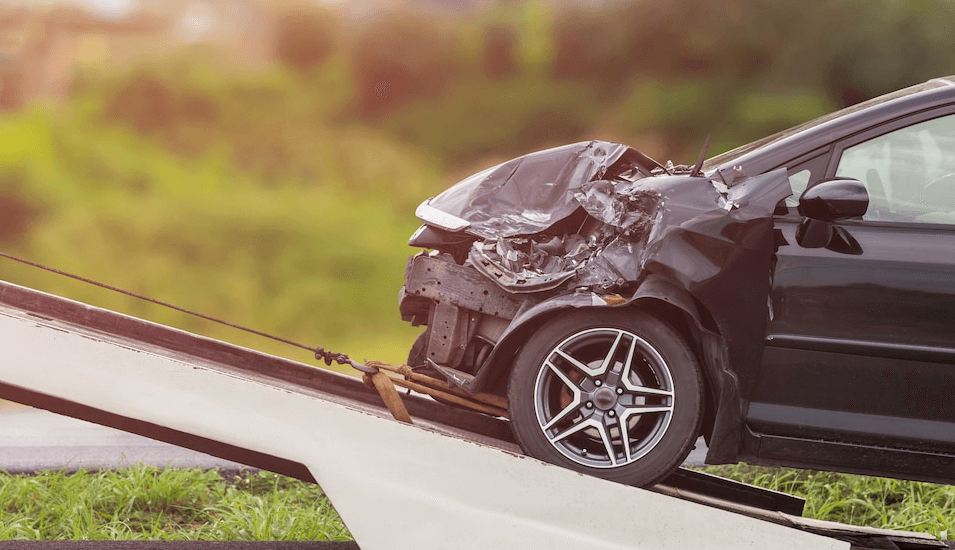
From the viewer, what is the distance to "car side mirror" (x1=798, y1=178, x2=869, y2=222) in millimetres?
3000

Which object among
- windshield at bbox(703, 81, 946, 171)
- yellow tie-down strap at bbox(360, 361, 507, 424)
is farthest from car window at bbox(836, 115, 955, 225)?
yellow tie-down strap at bbox(360, 361, 507, 424)

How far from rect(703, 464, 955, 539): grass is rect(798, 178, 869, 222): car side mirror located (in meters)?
2.28

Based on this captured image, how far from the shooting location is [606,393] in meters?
3.21

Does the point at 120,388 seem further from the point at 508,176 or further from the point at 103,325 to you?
the point at 508,176

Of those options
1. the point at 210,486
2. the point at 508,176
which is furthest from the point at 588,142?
the point at 210,486

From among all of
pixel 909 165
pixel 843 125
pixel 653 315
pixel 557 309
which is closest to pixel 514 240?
pixel 557 309

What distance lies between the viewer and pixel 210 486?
4.88 metres

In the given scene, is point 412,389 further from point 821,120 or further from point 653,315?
point 821,120

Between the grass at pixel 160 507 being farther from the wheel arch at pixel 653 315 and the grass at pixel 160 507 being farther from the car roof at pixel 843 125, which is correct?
the car roof at pixel 843 125

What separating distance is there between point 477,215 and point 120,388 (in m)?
1.44

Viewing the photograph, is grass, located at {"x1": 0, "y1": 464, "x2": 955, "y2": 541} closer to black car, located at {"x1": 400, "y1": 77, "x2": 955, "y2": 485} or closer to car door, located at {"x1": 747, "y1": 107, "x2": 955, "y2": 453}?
black car, located at {"x1": 400, "y1": 77, "x2": 955, "y2": 485}

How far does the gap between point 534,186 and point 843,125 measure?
1.19 m

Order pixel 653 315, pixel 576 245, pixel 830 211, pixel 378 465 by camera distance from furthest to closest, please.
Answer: pixel 576 245
pixel 653 315
pixel 830 211
pixel 378 465

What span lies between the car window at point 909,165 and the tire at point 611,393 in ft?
3.14
